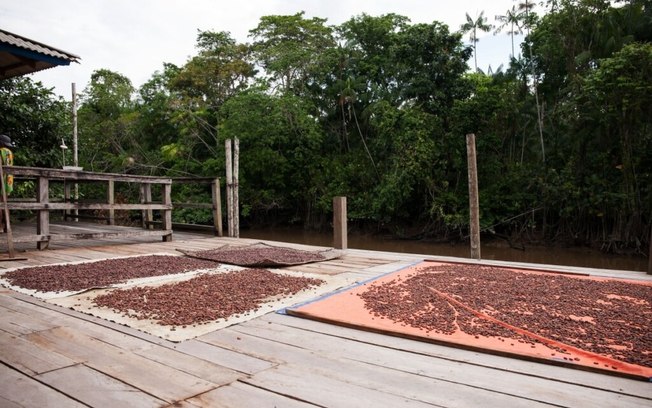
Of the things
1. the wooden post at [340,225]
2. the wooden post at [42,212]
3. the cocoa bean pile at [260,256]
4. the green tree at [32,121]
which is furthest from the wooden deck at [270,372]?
the green tree at [32,121]

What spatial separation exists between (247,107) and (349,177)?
13.0 feet

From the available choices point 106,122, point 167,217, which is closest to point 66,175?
point 167,217

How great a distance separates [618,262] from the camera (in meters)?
8.95

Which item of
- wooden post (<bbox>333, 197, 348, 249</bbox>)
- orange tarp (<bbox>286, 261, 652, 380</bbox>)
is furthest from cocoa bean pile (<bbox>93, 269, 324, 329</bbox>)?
wooden post (<bbox>333, 197, 348, 249</bbox>)

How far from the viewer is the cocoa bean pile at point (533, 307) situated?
178cm

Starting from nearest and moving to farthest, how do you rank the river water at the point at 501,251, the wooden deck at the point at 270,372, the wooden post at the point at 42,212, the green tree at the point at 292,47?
the wooden deck at the point at 270,372 → the wooden post at the point at 42,212 → the river water at the point at 501,251 → the green tree at the point at 292,47

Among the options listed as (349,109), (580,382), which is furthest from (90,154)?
(580,382)

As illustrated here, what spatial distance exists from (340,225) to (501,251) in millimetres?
7284

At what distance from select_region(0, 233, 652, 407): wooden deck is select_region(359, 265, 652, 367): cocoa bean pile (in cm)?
27

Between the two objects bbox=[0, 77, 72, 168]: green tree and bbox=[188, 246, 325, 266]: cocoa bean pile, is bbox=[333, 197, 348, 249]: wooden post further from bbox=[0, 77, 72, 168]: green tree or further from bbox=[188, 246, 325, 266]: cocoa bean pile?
bbox=[0, 77, 72, 168]: green tree

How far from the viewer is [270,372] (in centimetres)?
150

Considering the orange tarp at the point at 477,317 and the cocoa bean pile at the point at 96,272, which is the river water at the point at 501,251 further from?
the cocoa bean pile at the point at 96,272

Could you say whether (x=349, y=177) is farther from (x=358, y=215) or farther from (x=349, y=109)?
(x=349, y=109)

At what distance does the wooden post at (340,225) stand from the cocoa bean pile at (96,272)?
162cm
